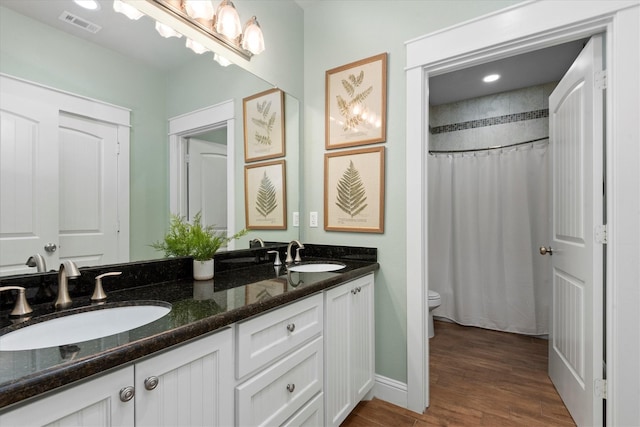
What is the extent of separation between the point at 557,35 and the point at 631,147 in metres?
0.62

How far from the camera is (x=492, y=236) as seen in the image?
3188 millimetres

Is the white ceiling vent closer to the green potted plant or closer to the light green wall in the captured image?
the green potted plant

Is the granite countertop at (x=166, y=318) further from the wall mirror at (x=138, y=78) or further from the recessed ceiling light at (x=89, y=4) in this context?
the recessed ceiling light at (x=89, y=4)

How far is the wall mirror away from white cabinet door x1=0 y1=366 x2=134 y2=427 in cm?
61

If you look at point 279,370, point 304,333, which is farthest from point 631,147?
point 279,370

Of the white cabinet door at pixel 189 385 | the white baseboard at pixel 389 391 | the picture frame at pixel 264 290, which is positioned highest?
the picture frame at pixel 264 290

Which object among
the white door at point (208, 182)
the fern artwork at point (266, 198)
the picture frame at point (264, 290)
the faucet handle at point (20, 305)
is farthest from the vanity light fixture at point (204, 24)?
the picture frame at point (264, 290)

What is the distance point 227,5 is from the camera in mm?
1663

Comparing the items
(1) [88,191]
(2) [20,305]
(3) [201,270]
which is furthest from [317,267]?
(2) [20,305]

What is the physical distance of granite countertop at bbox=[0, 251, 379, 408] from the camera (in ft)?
1.95

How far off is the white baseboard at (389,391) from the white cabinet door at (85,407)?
1.58 metres

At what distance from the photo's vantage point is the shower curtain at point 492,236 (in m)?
2.98

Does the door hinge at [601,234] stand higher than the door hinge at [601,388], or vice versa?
the door hinge at [601,234]

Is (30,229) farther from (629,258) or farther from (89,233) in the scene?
(629,258)
